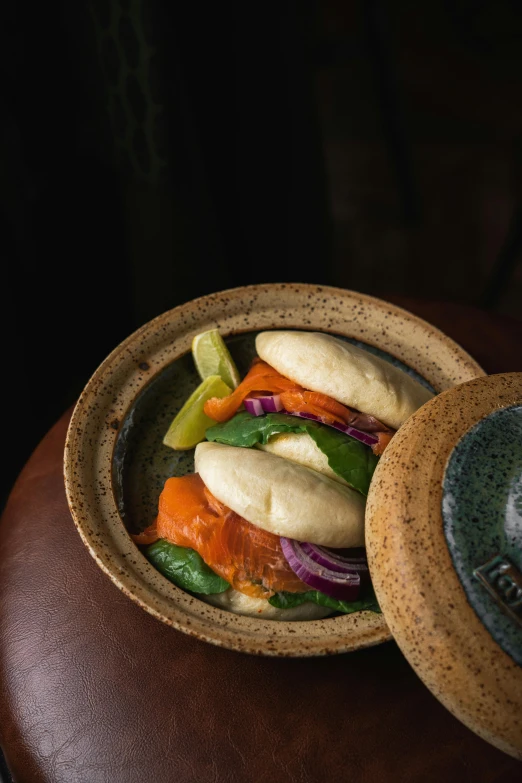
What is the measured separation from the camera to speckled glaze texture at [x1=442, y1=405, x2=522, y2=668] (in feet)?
3.84

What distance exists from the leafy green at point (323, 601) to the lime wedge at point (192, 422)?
0.48 m

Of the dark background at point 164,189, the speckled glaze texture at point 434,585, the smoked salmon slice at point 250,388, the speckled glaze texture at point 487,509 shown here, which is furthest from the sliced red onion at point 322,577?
the dark background at point 164,189

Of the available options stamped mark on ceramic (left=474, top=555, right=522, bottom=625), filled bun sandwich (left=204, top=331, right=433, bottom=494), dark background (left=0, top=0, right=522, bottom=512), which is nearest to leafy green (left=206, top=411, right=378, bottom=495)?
filled bun sandwich (left=204, top=331, right=433, bottom=494)

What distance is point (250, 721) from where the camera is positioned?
4.49ft

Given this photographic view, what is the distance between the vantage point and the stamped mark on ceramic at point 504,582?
117 cm

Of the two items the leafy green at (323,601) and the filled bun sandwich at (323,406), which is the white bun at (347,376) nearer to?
the filled bun sandwich at (323,406)

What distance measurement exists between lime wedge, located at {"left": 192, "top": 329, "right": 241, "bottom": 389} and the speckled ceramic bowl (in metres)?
0.05

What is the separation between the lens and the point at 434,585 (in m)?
1.20

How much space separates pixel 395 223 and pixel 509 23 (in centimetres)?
201

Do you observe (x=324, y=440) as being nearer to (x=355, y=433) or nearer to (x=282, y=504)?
(x=355, y=433)

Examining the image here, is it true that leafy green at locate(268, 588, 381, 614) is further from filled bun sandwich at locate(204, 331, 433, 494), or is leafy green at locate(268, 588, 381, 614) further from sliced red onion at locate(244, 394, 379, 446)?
sliced red onion at locate(244, 394, 379, 446)

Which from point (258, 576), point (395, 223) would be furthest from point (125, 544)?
point (395, 223)

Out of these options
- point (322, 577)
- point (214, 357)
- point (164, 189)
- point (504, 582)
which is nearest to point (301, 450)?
point (322, 577)

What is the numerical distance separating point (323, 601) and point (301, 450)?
0.33 metres
